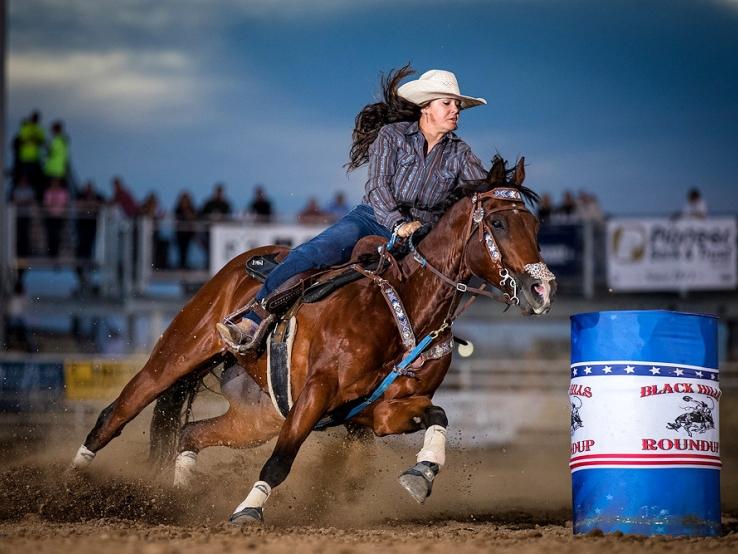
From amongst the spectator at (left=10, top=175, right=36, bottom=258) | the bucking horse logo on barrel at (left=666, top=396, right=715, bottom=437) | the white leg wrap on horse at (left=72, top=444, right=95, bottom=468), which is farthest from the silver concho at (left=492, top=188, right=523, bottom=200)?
the spectator at (left=10, top=175, right=36, bottom=258)

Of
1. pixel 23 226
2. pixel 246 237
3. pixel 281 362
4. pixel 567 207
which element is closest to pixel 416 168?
pixel 281 362

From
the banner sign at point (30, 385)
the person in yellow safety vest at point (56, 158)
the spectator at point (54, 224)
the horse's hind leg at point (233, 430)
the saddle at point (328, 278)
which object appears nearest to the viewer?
the saddle at point (328, 278)

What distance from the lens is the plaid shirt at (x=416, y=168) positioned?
6254mm

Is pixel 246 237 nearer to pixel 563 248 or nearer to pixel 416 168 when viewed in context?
pixel 563 248

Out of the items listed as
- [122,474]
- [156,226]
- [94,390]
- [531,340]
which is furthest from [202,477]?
[531,340]

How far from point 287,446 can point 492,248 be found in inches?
58.1

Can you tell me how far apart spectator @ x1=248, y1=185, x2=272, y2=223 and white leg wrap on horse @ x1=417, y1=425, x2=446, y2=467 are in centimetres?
980

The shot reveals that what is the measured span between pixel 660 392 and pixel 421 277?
1.45m

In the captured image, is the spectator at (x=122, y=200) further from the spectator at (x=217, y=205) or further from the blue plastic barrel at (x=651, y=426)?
the blue plastic barrel at (x=651, y=426)

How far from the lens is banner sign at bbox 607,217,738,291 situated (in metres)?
15.5

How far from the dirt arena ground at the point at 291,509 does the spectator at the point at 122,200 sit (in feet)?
20.0

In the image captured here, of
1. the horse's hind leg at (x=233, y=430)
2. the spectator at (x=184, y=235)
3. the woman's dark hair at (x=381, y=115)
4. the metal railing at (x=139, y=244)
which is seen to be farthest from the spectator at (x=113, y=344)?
the woman's dark hair at (x=381, y=115)

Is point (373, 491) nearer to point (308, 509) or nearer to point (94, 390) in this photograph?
point (308, 509)

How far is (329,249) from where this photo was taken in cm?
640
